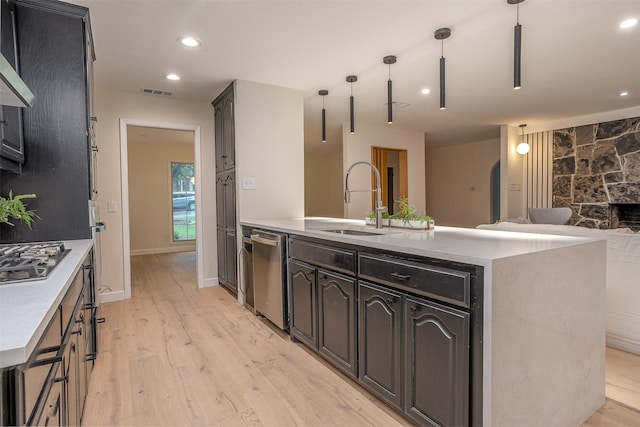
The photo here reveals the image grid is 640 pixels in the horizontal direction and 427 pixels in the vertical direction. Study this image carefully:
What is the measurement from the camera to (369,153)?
6430mm

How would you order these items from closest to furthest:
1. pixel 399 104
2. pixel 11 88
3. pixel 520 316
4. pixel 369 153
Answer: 1. pixel 11 88
2. pixel 520 316
3. pixel 399 104
4. pixel 369 153

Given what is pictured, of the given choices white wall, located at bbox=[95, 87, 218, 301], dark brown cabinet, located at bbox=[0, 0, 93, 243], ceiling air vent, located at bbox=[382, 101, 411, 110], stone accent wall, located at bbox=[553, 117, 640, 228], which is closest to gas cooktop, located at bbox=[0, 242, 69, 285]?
dark brown cabinet, located at bbox=[0, 0, 93, 243]

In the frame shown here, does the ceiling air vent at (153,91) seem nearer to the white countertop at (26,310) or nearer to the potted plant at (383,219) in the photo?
the potted plant at (383,219)

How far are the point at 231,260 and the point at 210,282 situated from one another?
70 centimetres

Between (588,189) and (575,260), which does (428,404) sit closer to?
(575,260)

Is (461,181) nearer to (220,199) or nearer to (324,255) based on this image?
(220,199)

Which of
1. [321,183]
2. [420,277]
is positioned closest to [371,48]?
[420,277]

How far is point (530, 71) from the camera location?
368 centimetres

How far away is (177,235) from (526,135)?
7348 mm

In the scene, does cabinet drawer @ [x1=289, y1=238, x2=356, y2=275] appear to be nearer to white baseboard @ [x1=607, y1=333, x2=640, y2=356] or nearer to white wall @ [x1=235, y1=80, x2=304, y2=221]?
white wall @ [x1=235, y1=80, x2=304, y2=221]

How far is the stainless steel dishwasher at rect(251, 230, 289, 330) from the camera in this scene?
2756mm

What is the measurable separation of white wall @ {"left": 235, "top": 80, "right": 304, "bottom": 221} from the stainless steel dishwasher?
71 centimetres

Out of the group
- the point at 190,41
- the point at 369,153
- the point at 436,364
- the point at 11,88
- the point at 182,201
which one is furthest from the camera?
the point at 182,201

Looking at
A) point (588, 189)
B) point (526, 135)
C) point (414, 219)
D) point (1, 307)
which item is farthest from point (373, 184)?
point (1, 307)
